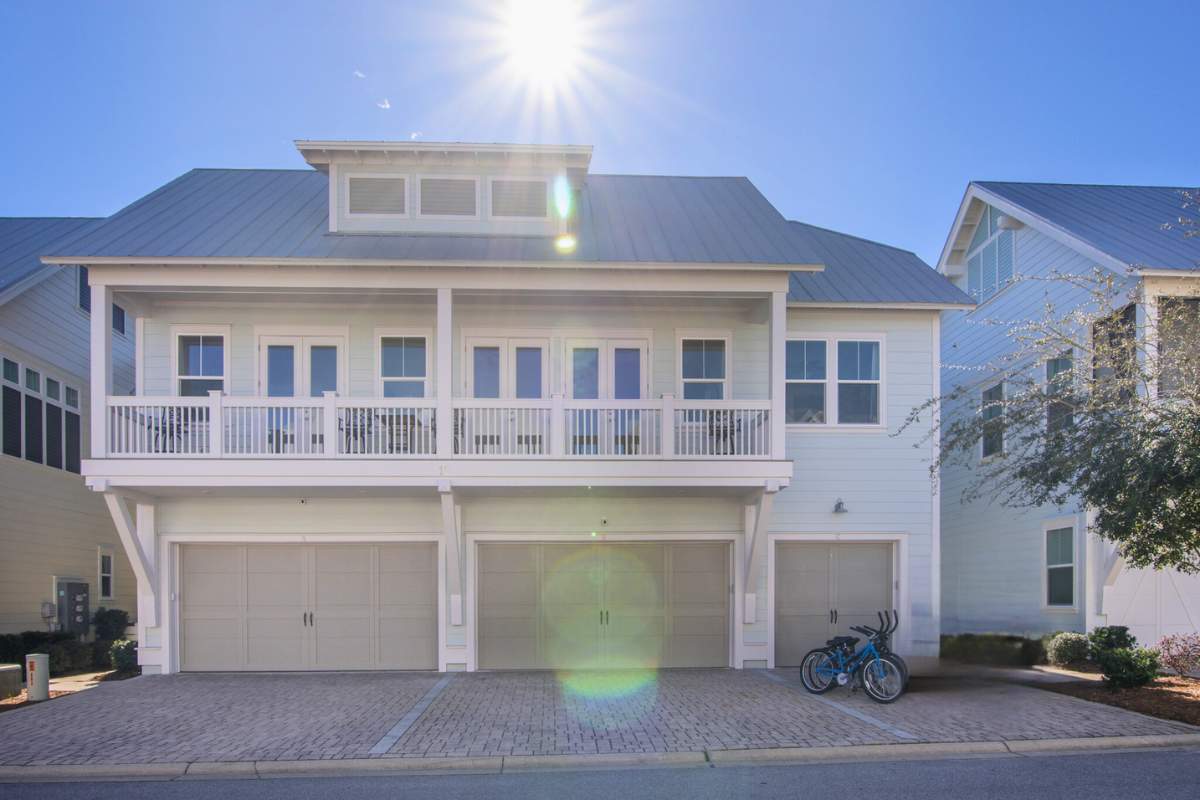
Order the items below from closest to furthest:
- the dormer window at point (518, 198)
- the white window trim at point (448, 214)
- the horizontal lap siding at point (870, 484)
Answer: the horizontal lap siding at point (870, 484), the white window trim at point (448, 214), the dormer window at point (518, 198)

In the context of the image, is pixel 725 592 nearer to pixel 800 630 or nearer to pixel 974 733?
pixel 800 630

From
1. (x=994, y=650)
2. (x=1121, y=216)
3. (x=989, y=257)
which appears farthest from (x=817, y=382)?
(x=1121, y=216)

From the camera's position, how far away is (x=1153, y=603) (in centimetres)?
1514

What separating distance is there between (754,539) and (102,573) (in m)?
15.1

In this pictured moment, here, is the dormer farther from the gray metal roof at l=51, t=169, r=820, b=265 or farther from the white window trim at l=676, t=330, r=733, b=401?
the white window trim at l=676, t=330, r=733, b=401

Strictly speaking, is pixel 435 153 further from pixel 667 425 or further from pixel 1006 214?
pixel 1006 214

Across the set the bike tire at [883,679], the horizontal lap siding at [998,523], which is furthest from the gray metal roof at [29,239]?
the horizontal lap siding at [998,523]

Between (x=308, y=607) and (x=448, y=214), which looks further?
(x=448, y=214)

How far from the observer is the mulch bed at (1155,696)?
1092 centimetres

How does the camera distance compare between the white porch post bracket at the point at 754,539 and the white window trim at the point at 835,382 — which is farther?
the white window trim at the point at 835,382

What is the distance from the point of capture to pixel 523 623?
14961mm

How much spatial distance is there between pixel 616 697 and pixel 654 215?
8416mm

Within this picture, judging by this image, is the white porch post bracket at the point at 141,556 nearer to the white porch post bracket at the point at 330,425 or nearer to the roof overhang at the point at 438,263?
the white porch post bracket at the point at 330,425

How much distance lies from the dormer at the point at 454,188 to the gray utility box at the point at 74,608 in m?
9.95
